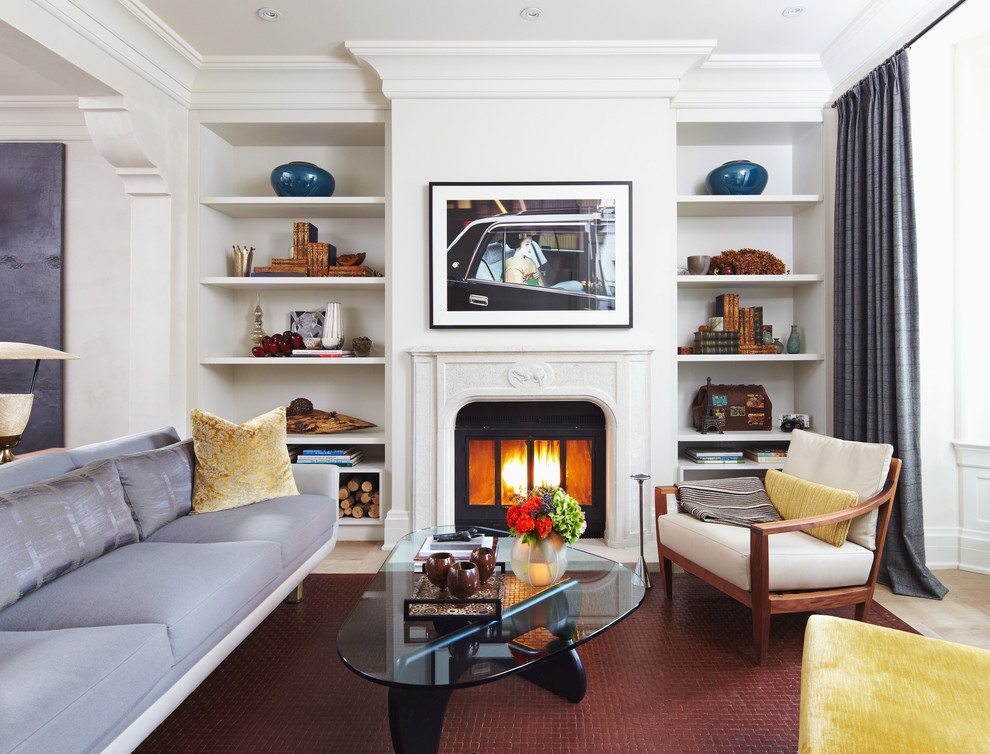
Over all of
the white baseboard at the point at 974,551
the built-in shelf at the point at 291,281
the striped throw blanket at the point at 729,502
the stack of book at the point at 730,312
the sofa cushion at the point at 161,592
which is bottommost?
the white baseboard at the point at 974,551

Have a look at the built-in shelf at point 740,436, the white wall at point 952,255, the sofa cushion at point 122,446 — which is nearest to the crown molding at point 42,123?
the sofa cushion at point 122,446

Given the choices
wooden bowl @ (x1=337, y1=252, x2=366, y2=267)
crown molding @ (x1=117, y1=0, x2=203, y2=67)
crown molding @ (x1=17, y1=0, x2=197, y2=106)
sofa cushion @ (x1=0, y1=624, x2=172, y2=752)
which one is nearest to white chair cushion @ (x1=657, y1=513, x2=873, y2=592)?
sofa cushion @ (x1=0, y1=624, x2=172, y2=752)

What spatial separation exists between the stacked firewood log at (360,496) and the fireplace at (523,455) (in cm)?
52

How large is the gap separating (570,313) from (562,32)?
154 centimetres

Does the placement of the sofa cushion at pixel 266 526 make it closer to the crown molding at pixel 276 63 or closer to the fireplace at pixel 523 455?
the fireplace at pixel 523 455

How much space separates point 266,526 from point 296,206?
7.23 feet

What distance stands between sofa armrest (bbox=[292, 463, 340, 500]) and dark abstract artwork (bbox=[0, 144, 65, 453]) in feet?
7.30

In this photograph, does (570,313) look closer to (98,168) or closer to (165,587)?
(165,587)

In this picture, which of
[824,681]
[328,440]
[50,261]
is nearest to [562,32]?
[328,440]

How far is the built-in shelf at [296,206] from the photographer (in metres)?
3.48

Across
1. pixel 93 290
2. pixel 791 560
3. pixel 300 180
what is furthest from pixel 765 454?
pixel 93 290

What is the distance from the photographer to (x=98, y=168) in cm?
381

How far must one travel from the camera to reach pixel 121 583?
166cm

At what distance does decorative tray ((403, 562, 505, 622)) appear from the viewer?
1603mm
